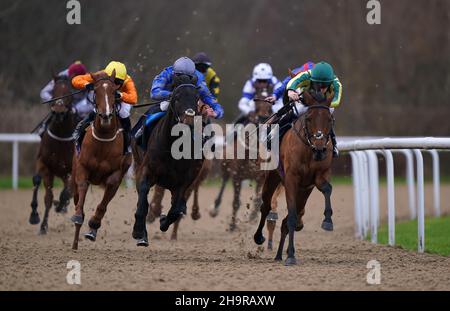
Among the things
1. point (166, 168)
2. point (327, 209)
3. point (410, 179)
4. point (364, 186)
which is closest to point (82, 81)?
point (166, 168)

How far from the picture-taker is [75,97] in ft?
45.1

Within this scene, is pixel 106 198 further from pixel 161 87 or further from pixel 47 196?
pixel 47 196

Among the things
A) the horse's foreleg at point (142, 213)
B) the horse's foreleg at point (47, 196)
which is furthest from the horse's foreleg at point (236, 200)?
the horse's foreleg at point (142, 213)

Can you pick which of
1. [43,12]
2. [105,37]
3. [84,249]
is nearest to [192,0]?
[105,37]

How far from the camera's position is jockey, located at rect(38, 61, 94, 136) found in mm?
12992

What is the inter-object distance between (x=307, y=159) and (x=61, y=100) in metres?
4.57

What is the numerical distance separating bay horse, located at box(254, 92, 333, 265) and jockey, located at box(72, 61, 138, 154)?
186 cm

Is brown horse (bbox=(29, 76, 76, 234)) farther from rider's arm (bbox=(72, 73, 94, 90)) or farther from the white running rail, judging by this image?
the white running rail

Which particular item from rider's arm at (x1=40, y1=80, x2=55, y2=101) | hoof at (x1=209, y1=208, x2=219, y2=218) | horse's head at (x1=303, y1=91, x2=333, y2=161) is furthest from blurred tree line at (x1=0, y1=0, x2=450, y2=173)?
horse's head at (x1=303, y1=91, x2=333, y2=161)

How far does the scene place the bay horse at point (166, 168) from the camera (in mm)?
9383

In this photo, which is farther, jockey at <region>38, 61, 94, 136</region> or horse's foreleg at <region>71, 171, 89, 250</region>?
jockey at <region>38, 61, 94, 136</region>

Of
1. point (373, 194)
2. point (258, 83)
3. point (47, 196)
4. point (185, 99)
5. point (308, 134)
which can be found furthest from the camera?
point (258, 83)

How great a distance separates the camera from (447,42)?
26359 millimetres
